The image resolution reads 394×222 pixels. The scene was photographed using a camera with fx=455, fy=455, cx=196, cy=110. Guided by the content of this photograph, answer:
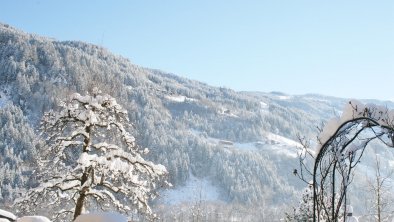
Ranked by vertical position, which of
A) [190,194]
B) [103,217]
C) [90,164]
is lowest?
[190,194]

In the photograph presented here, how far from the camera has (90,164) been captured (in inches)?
465

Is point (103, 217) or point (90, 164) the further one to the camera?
point (90, 164)

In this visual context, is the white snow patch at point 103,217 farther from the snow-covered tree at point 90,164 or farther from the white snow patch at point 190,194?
the white snow patch at point 190,194

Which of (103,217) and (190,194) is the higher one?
(103,217)

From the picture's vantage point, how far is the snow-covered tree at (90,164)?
12.3 meters

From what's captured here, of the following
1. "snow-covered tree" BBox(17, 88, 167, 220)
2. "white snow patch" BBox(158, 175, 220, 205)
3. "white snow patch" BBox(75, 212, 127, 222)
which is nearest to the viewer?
"white snow patch" BBox(75, 212, 127, 222)

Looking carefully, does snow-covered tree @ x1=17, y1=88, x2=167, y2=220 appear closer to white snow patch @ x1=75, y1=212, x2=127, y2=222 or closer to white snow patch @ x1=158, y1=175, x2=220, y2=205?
white snow patch @ x1=75, y1=212, x2=127, y2=222

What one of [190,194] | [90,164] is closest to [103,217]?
[90,164]

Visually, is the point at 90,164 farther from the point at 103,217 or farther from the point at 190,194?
the point at 190,194

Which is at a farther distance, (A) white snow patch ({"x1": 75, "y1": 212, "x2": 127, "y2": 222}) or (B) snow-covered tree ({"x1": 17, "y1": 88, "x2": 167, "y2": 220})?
(B) snow-covered tree ({"x1": 17, "y1": 88, "x2": 167, "y2": 220})

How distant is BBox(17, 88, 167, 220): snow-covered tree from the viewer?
1230 cm

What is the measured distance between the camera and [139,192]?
41.7 feet

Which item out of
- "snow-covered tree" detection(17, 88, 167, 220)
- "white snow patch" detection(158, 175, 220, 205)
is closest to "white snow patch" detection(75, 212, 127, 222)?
"snow-covered tree" detection(17, 88, 167, 220)

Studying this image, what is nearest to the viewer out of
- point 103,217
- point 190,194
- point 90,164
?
point 103,217
